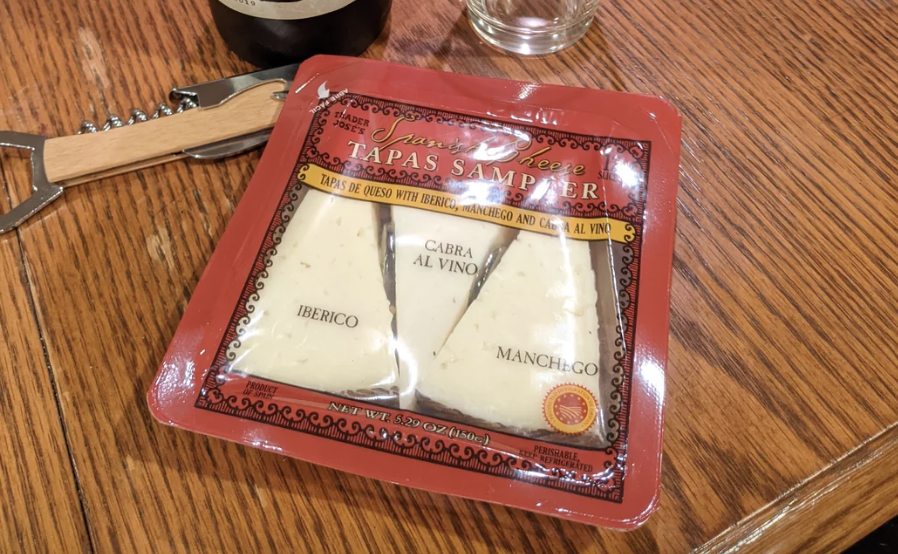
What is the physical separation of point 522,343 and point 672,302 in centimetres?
9

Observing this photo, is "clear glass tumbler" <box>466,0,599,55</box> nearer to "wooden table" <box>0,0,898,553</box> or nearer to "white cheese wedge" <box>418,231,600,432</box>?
"wooden table" <box>0,0,898,553</box>

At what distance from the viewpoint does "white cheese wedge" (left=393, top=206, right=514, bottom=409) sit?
28 centimetres

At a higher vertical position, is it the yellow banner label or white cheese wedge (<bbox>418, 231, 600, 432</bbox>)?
the yellow banner label

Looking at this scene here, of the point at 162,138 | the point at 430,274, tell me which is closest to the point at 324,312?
the point at 430,274

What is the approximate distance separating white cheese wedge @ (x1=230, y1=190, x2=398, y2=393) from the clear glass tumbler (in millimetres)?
176

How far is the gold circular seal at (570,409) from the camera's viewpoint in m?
0.27

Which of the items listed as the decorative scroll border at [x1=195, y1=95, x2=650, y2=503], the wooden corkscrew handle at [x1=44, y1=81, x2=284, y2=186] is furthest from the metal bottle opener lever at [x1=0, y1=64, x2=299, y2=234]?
the decorative scroll border at [x1=195, y1=95, x2=650, y2=503]

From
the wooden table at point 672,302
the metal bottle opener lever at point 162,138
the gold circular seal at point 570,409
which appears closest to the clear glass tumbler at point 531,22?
the wooden table at point 672,302

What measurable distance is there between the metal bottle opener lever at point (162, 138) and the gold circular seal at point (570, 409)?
236mm

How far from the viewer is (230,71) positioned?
1.30ft

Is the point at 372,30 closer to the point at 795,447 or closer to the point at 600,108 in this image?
the point at 600,108

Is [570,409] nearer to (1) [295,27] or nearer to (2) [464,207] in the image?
(2) [464,207]

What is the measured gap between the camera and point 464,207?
0.32 m

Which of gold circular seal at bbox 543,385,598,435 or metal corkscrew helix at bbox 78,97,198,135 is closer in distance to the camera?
gold circular seal at bbox 543,385,598,435
